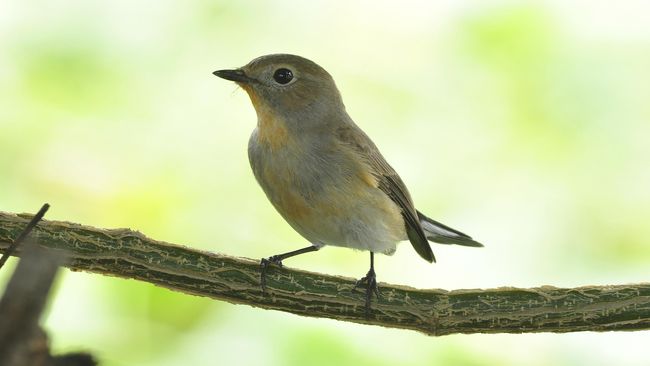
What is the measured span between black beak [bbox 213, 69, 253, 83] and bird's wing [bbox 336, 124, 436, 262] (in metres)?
0.57

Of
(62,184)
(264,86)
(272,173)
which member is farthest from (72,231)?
(62,184)

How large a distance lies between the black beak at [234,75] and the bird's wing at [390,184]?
1.87ft

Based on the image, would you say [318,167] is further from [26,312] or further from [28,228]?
[26,312]

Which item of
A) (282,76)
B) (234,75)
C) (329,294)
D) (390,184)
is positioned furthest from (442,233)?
(329,294)

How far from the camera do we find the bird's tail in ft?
16.4

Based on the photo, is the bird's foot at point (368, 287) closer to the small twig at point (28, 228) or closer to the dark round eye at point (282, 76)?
the dark round eye at point (282, 76)

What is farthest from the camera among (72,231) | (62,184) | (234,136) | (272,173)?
(234,136)

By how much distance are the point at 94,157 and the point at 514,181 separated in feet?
8.39

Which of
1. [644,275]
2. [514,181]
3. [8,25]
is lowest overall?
[644,275]

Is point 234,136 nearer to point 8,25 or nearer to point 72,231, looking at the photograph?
point 8,25

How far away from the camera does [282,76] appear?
461 cm

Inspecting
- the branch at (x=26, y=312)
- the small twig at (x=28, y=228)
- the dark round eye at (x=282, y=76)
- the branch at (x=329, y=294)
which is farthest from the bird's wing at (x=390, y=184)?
the branch at (x=26, y=312)

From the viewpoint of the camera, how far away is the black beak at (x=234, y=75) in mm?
4453

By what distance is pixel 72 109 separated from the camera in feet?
17.5
